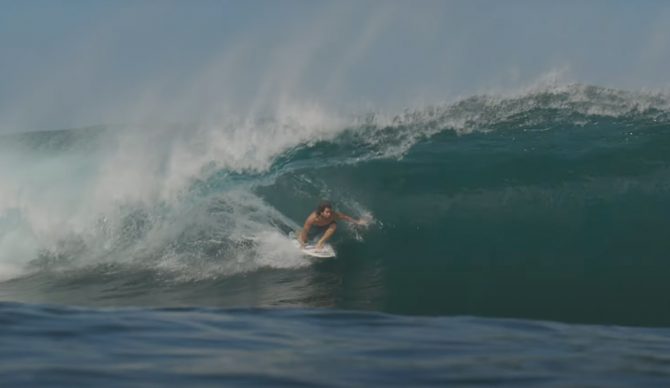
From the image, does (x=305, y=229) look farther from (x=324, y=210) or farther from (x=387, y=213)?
(x=387, y=213)

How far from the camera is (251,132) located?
18.4 m

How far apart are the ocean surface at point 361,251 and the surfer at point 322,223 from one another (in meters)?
0.34

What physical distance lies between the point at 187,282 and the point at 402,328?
699 cm

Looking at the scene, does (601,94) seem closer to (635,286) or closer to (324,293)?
(635,286)

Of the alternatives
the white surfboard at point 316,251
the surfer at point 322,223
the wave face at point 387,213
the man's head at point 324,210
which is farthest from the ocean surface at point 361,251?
the man's head at point 324,210

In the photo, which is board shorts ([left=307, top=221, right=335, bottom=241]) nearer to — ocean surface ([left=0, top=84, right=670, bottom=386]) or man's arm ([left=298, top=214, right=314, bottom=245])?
man's arm ([left=298, top=214, right=314, bottom=245])

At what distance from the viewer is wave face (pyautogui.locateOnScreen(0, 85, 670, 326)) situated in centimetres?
1266

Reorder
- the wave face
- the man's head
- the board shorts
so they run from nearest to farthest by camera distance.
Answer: the wave face
the man's head
the board shorts

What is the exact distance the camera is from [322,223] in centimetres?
1491

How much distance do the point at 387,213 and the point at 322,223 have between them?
1734 millimetres

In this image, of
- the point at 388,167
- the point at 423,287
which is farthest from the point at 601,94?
the point at 423,287

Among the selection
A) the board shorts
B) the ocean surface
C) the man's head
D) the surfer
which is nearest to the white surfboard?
the surfer

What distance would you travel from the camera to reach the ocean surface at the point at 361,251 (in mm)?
5660

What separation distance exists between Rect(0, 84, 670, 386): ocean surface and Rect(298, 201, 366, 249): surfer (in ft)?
1.12
